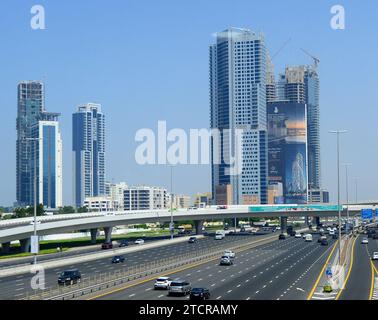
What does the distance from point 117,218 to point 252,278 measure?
→ 64724 mm

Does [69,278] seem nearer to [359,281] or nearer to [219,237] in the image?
[359,281]

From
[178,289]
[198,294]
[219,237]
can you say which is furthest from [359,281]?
[219,237]

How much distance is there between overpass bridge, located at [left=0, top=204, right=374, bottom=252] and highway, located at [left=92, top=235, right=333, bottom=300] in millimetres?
28207

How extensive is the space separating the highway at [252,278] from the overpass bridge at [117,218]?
2821cm

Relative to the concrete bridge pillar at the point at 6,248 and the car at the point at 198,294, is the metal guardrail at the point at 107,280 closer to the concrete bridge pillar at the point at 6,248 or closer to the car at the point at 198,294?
the car at the point at 198,294

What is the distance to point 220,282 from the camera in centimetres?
5225

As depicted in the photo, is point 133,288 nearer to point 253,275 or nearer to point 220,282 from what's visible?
point 220,282

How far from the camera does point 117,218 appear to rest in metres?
118

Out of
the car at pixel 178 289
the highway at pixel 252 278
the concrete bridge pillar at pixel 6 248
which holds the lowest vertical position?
the concrete bridge pillar at pixel 6 248

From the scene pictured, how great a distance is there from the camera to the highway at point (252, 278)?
42.7 metres

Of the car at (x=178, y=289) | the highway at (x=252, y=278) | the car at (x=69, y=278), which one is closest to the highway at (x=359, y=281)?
the highway at (x=252, y=278)

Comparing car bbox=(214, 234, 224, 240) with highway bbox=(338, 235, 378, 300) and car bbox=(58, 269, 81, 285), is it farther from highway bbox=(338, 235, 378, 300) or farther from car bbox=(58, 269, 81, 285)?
car bbox=(58, 269, 81, 285)

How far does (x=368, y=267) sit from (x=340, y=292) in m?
24.0
